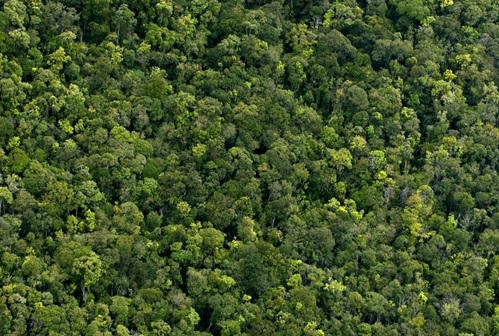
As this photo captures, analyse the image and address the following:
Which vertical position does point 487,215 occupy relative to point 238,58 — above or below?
below

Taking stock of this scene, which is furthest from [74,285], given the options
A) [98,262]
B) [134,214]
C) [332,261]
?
[332,261]

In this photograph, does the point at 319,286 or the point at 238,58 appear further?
the point at 238,58

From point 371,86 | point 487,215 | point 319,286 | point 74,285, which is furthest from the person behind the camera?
point 371,86

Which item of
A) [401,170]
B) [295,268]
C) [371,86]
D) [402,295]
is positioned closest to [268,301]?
[295,268]

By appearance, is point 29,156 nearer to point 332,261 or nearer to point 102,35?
point 102,35

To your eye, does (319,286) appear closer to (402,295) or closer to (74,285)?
(402,295)

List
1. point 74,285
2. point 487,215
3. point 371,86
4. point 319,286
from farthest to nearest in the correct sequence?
point 371,86, point 487,215, point 319,286, point 74,285
